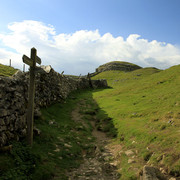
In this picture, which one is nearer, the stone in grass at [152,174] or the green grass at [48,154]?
the stone in grass at [152,174]

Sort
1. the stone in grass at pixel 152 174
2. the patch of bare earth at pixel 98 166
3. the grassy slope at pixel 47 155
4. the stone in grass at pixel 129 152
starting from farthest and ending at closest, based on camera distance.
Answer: the stone in grass at pixel 129 152, the patch of bare earth at pixel 98 166, the grassy slope at pixel 47 155, the stone in grass at pixel 152 174

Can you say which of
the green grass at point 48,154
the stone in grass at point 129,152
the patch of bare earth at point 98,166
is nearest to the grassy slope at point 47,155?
the green grass at point 48,154

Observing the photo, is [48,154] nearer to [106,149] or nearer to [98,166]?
[98,166]

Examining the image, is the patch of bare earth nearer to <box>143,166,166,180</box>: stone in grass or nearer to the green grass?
the green grass

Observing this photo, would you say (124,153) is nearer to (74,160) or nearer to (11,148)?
(74,160)

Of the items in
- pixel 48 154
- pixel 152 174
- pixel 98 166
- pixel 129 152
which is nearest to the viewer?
pixel 152 174

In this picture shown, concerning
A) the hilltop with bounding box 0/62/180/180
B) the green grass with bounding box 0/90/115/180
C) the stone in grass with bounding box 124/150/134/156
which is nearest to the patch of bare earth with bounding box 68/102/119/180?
the hilltop with bounding box 0/62/180/180

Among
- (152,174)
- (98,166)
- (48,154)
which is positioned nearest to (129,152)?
(98,166)

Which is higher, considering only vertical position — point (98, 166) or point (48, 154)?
point (48, 154)

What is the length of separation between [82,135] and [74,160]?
387 cm

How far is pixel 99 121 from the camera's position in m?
16.7

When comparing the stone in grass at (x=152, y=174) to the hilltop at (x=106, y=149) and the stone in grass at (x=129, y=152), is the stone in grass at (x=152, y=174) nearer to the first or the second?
the hilltop at (x=106, y=149)

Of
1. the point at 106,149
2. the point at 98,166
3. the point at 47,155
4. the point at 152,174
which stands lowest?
the point at 98,166

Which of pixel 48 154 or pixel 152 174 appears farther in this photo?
pixel 48 154
